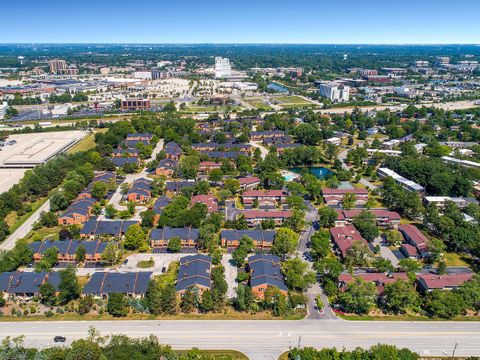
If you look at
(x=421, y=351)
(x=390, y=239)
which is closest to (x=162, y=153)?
(x=390, y=239)

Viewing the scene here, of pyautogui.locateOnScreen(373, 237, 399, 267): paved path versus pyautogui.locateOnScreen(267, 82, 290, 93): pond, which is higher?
pyautogui.locateOnScreen(267, 82, 290, 93): pond

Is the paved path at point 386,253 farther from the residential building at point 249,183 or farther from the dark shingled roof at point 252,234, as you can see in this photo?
the residential building at point 249,183

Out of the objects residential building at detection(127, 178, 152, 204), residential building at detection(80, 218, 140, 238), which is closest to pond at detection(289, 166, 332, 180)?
residential building at detection(127, 178, 152, 204)

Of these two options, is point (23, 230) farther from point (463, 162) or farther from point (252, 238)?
point (463, 162)

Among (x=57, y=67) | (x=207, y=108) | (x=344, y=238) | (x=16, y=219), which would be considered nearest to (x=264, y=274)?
(x=344, y=238)

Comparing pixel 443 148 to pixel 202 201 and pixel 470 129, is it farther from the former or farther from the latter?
pixel 202 201

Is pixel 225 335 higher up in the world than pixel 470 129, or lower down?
lower down

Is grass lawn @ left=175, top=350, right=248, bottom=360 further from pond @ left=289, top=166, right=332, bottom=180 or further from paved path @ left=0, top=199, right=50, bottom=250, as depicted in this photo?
pond @ left=289, top=166, right=332, bottom=180
